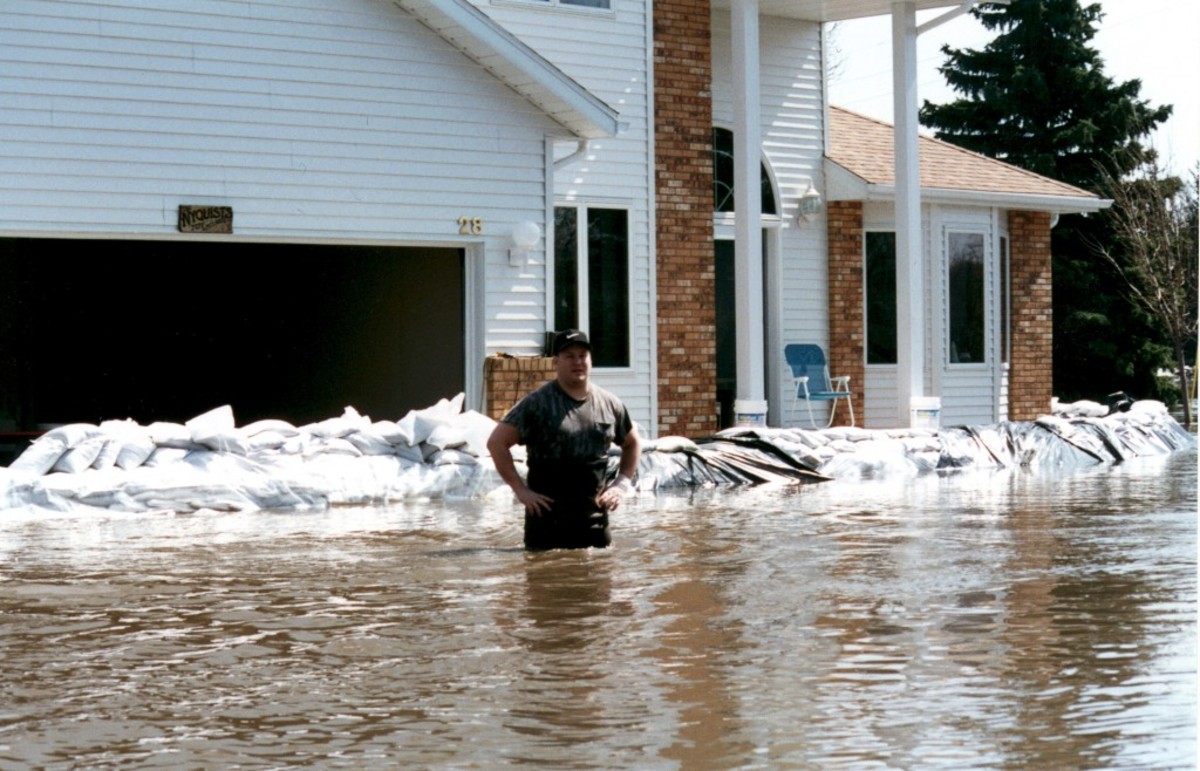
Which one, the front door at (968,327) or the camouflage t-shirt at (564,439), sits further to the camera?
the front door at (968,327)

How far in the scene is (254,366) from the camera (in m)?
22.0

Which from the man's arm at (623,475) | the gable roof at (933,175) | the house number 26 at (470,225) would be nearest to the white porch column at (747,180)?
the house number 26 at (470,225)

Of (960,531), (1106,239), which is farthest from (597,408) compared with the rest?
(1106,239)

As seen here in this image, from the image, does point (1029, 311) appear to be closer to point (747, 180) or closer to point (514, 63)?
point (747, 180)

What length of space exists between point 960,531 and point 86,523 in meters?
5.82

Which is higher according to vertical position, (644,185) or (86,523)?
(644,185)

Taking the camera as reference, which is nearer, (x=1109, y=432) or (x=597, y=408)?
(x=597, y=408)

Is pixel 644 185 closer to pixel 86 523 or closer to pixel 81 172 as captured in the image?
pixel 81 172

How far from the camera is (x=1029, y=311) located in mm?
22422

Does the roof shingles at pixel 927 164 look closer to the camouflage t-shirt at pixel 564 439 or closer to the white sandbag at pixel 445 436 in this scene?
the white sandbag at pixel 445 436

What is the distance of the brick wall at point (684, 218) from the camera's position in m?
18.2

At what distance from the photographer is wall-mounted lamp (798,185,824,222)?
19938mm

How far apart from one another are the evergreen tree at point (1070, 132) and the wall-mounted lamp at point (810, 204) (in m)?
15.7

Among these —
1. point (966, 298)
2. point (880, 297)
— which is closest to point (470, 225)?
point (880, 297)
